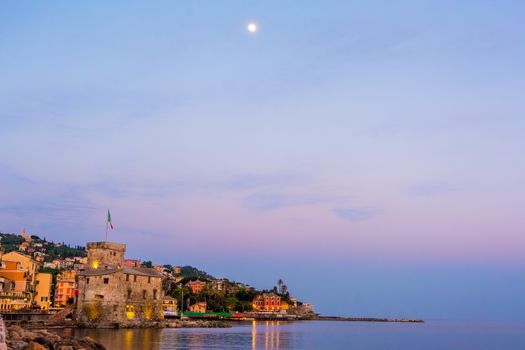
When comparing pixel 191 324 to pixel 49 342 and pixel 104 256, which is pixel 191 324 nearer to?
pixel 104 256

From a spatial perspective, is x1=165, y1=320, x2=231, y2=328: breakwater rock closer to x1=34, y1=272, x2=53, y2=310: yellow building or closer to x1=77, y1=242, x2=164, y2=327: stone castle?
x1=77, y1=242, x2=164, y2=327: stone castle

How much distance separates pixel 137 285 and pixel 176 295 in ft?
185

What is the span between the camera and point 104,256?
86375 millimetres

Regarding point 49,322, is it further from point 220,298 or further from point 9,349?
point 220,298

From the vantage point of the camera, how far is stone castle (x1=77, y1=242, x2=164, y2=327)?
69.8 metres

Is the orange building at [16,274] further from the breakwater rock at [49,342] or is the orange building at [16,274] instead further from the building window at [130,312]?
the breakwater rock at [49,342]

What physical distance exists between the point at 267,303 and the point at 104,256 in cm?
7242

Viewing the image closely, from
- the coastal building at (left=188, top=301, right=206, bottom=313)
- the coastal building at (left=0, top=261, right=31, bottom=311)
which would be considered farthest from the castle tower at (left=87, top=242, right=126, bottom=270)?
the coastal building at (left=188, top=301, right=206, bottom=313)

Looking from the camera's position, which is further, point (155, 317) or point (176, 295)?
point (176, 295)

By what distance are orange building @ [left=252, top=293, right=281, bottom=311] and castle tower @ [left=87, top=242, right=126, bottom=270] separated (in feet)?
221

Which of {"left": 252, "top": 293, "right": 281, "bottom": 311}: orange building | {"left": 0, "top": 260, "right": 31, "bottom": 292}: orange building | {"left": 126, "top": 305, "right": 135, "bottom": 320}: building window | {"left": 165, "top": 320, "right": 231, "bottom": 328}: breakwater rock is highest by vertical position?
{"left": 0, "top": 260, "right": 31, "bottom": 292}: orange building

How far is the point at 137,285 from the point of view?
240 ft

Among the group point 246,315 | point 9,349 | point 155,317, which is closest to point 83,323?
point 155,317

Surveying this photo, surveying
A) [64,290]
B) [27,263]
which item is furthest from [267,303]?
[27,263]
